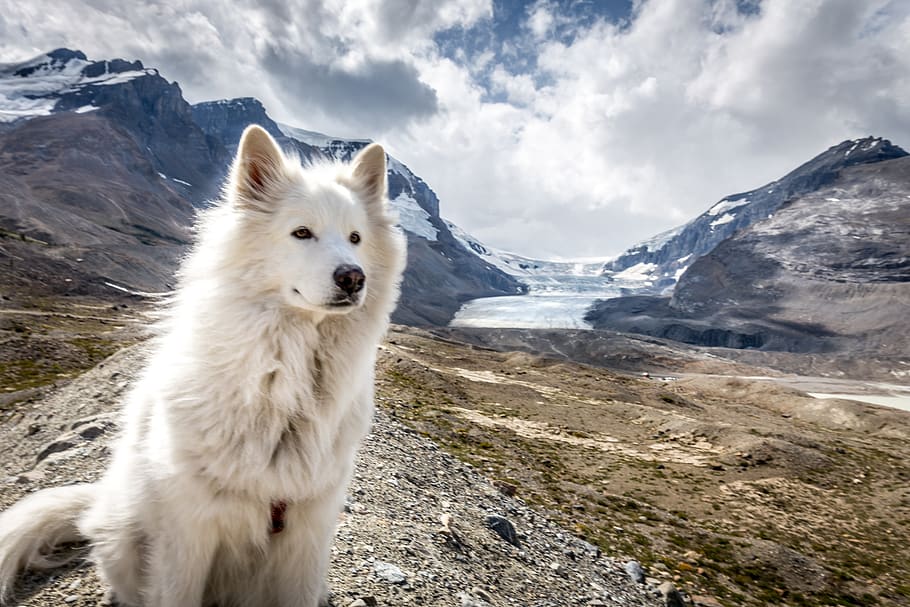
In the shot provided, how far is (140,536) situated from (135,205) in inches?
7211

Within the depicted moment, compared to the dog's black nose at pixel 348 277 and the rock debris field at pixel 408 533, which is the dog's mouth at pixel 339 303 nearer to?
the dog's black nose at pixel 348 277

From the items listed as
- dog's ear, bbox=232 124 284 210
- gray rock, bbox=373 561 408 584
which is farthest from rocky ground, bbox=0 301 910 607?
dog's ear, bbox=232 124 284 210

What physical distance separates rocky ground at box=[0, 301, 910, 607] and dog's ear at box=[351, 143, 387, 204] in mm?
3330

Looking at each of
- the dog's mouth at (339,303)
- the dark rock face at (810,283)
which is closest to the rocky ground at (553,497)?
the dog's mouth at (339,303)

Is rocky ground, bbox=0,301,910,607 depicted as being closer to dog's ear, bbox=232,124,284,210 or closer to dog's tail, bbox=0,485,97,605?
dog's tail, bbox=0,485,97,605

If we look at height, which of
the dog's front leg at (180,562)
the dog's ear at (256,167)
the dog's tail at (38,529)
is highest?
the dog's ear at (256,167)

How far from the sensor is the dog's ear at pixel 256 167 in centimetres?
306

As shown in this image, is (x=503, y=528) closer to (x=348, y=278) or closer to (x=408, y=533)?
(x=408, y=533)

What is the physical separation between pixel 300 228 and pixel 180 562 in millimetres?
2123

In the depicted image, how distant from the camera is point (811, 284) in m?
146

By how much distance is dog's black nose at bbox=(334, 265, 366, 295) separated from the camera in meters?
2.71

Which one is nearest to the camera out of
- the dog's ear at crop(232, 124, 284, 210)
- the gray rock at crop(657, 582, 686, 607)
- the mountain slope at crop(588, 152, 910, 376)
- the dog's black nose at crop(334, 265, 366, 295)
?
the dog's black nose at crop(334, 265, 366, 295)

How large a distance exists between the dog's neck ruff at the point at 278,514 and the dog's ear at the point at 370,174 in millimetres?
2232


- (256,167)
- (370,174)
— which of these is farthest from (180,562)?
(370,174)
